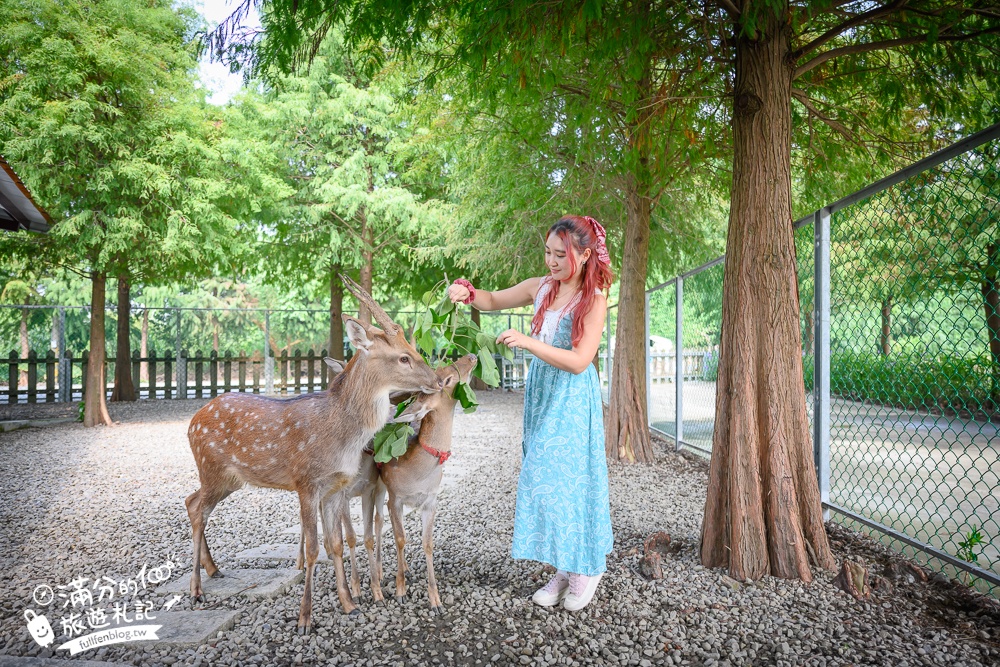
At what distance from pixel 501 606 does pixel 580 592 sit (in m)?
0.42

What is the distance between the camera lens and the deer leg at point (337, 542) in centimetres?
322

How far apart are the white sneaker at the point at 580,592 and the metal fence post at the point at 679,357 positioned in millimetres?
4974

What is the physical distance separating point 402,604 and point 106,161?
366 inches

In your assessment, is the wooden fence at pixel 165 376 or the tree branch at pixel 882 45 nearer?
the tree branch at pixel 882 45

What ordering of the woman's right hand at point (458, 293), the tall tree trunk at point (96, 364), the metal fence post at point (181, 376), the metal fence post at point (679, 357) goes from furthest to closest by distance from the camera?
the metal fence post at point (181, 376)
the tall tree trunk at point (96, 364)
the metal fence post at point (679, 357)
the woman's right hand at point (458, 293)

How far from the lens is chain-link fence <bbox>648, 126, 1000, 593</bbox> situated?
371cm

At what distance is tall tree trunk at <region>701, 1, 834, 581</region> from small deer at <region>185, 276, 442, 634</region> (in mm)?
1968

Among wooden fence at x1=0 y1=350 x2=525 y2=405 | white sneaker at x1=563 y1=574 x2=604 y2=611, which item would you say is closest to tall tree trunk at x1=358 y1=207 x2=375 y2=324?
wooden fence at x1=0 y1=350 x2=525 y2=405

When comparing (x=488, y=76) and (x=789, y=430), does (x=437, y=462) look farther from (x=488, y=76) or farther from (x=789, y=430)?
(x=488, y=76)

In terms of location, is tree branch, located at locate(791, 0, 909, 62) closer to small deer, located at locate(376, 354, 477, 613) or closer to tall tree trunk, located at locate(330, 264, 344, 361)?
small deer, located at locate(376, 354, 477, 613)

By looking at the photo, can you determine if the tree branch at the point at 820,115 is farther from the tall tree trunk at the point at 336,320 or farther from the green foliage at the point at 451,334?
the tall tree trunk at the point at 336,320

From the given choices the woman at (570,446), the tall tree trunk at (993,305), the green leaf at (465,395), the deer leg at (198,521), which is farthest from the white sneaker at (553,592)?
the tall tree trunk at (993,305)

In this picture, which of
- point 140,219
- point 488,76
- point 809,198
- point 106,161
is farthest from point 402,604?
point 106,161

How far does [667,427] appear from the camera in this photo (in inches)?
394
